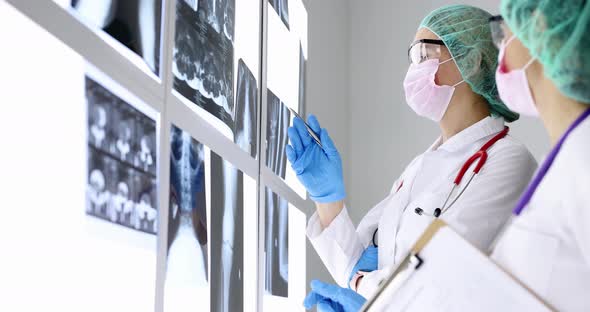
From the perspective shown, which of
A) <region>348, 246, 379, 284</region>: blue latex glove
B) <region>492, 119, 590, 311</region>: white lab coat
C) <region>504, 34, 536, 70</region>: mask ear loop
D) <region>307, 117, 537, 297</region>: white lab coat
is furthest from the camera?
<region>348, 246, 379, 284</region>: blue latex glove

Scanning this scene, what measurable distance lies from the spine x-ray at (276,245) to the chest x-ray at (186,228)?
0.62 metres

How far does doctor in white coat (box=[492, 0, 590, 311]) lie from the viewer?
3.44 ft

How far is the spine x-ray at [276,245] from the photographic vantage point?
235 cm

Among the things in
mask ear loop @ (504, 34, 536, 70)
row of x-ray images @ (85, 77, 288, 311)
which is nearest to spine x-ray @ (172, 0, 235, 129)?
row of x-ray images @ (85, 77, 288, 311)

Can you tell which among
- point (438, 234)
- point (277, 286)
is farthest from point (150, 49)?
point (277, 286)

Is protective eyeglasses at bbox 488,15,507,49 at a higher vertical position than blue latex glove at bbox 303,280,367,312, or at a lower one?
higher

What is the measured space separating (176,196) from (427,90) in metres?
0.82

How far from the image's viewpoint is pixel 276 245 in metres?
2.46

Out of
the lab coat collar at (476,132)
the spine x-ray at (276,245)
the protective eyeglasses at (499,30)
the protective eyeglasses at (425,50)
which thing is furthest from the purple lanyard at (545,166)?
the spine x-ray at (276,245)

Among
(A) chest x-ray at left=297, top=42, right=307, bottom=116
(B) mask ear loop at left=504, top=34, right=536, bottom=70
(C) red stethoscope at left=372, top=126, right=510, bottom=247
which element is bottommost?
(C) red stethoscope at left=372, top=126, right=510, bottom=247

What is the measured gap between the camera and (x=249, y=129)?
2166mm

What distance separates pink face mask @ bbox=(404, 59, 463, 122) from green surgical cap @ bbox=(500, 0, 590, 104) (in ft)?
2.92

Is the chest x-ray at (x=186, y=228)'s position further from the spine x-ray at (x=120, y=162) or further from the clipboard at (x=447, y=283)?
the clipboard at (x=447, y=283)

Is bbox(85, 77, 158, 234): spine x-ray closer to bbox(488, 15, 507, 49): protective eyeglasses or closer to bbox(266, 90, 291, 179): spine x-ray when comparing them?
bbox(488, 15, 507, 49): protective eyeglasses
